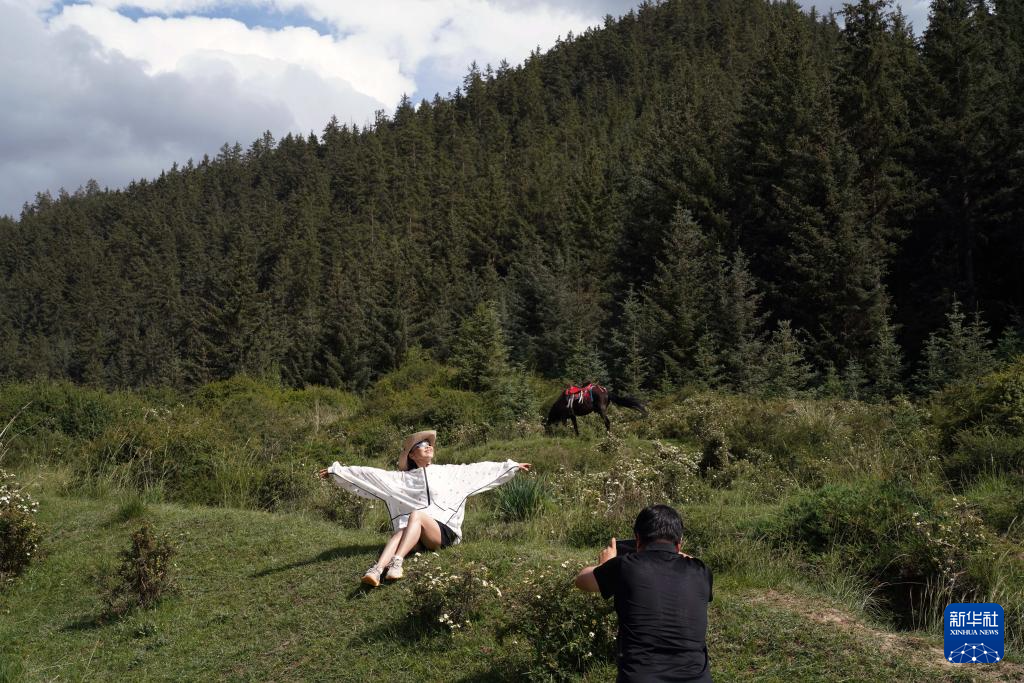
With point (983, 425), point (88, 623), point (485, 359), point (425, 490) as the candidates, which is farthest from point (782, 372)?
point (88, 623)

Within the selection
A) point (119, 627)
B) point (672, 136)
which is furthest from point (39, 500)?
point (672, 136)

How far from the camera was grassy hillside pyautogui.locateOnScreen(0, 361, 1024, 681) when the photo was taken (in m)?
5.08

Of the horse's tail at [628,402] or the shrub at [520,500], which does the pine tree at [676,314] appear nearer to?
the horse's tail at [628,402]

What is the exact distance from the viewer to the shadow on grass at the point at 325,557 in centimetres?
754

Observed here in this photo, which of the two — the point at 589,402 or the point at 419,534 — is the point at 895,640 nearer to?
the point at 419,534

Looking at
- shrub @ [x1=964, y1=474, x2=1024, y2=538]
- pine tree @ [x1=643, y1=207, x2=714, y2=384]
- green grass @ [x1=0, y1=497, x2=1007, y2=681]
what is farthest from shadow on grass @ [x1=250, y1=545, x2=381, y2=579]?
pine tree @ [x1=643, y1=207, x2=714, y2=384]

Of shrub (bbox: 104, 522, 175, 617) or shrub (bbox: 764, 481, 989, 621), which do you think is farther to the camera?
shrub (bbox: 104, 522, 175, 617)

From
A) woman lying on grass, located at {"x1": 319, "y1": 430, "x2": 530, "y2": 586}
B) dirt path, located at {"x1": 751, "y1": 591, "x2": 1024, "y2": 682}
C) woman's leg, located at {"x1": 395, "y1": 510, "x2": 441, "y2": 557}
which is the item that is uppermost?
woman lying on grass, located at {"x1": 319, "y1": 430, "x2": 530, "y2": 586}

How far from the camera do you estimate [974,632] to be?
4945 mm

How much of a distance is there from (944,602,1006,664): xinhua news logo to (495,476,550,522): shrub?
13.2 feet

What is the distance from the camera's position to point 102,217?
14738 centimetres

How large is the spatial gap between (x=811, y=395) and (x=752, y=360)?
7.17m

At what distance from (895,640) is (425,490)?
3.75m

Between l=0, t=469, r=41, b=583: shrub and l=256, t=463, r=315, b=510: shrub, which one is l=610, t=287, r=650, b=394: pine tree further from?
l=0, t=469, r=41, b=583: shrub
